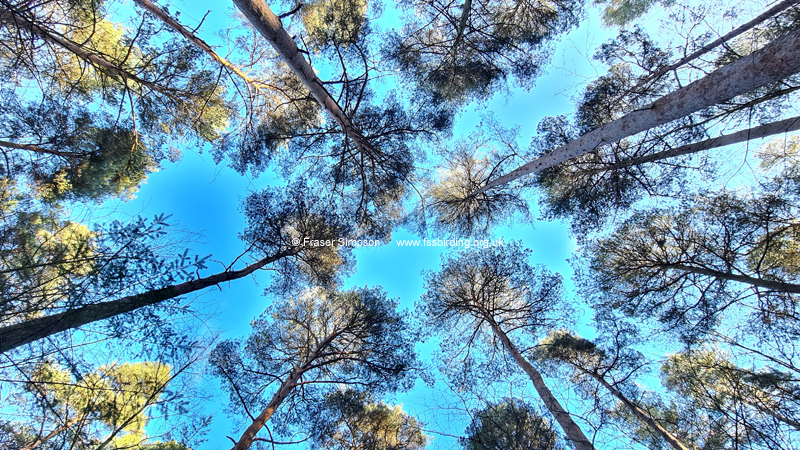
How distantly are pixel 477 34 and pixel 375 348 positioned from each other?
816 cm

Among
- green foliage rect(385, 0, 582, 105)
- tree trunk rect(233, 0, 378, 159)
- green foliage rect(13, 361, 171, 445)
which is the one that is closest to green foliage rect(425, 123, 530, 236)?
green foliage rect(385, 0, 582, 105)

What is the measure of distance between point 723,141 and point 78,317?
9823 millimetres

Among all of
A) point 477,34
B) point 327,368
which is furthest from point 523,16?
point 327,368

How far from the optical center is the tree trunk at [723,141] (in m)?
4.17

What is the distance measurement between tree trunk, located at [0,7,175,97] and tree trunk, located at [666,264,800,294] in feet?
34.5

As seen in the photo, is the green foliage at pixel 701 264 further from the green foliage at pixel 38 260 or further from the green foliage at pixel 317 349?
the green foliage at pixel 38 260

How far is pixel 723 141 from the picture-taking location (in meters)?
4.82

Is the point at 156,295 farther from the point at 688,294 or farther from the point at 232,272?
the point at 688,294

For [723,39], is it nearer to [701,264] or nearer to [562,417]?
[701,264]

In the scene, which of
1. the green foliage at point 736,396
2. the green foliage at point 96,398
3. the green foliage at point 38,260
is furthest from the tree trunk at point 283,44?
the green foliage at point 736,396

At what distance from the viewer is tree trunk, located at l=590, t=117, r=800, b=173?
4.17m

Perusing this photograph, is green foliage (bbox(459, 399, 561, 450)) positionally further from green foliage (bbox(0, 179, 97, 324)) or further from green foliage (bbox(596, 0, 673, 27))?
green foliage (bbox(596, 0, 673, 27))

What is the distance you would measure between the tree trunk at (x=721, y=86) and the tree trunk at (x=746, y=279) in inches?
146

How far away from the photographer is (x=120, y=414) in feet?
12.3
